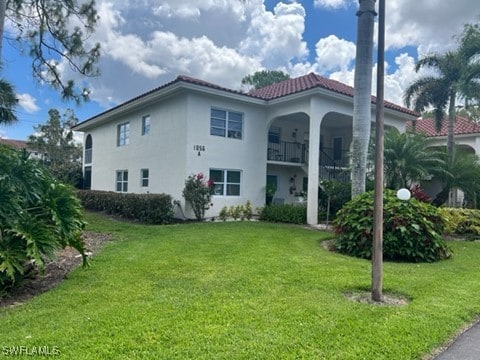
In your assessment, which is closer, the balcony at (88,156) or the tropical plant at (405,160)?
the tropical plant at (405,160)

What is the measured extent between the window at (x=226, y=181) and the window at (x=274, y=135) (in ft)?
13.7

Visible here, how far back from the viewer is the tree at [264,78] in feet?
161

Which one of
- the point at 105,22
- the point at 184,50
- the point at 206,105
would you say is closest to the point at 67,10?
the point at 105,22

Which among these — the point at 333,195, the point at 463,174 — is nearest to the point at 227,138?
the point at 333,195

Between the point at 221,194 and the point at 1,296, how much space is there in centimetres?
1152

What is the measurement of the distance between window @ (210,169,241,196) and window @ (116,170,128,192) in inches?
265

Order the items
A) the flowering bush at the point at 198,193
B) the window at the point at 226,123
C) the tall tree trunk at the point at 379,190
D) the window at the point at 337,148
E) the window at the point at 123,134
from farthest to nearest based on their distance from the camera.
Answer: the window at the point at 337,148
the window at the point at 123,134
the window at the point at 226,123
the flowering bush at the point at 198,193
the tall tree trunk at the point at 379,190

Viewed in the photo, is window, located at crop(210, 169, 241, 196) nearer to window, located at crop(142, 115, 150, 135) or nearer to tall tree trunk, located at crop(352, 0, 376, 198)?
window, located at crop(142, 115, 150, 135)

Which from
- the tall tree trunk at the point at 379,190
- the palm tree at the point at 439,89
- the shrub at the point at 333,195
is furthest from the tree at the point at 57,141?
the tall tree trunk at the point at 379,190

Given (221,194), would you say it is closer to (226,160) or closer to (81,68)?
(226,160)

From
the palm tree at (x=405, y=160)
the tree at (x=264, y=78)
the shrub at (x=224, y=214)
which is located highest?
the tree at (x=264, y=78)

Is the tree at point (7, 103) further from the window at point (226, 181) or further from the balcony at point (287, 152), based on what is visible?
the balcony at point (287, 152)

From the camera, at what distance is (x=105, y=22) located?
1120 centimetres
